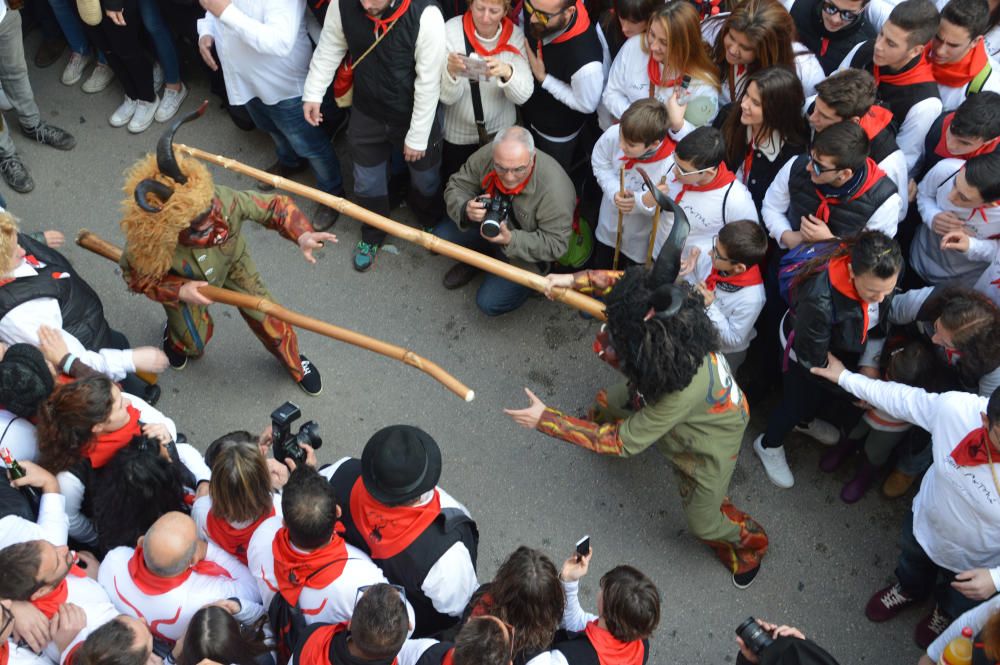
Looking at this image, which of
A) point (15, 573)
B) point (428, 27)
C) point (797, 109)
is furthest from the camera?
point (428, 27)

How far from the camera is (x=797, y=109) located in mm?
3883

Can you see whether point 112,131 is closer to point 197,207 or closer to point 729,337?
point 197,207

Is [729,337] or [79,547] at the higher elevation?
[729,337]

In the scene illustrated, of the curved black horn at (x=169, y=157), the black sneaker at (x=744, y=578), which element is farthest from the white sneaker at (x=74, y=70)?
the black sneaker at (x=744, y=578)

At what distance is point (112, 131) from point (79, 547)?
11.1 ft

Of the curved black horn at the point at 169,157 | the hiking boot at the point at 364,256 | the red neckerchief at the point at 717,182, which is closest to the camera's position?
the curved black horn at the point at 169,157

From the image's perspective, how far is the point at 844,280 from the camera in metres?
3.45

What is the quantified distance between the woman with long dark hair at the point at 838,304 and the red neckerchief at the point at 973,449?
0.59 m

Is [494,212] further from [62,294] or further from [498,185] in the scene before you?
[62,294]

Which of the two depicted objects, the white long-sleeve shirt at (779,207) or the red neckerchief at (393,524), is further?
the white long-sleeve shirt at (779,207)

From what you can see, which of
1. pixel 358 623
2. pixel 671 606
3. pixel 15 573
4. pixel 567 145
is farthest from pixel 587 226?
pixel 15 573

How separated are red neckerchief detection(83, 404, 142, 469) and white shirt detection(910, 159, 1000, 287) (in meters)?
3.44

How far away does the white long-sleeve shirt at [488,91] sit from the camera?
14.6ft

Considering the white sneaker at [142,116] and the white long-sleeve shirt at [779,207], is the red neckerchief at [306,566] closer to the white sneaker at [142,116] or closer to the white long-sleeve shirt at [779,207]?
the white long-sleeve shirt at [779,207]
